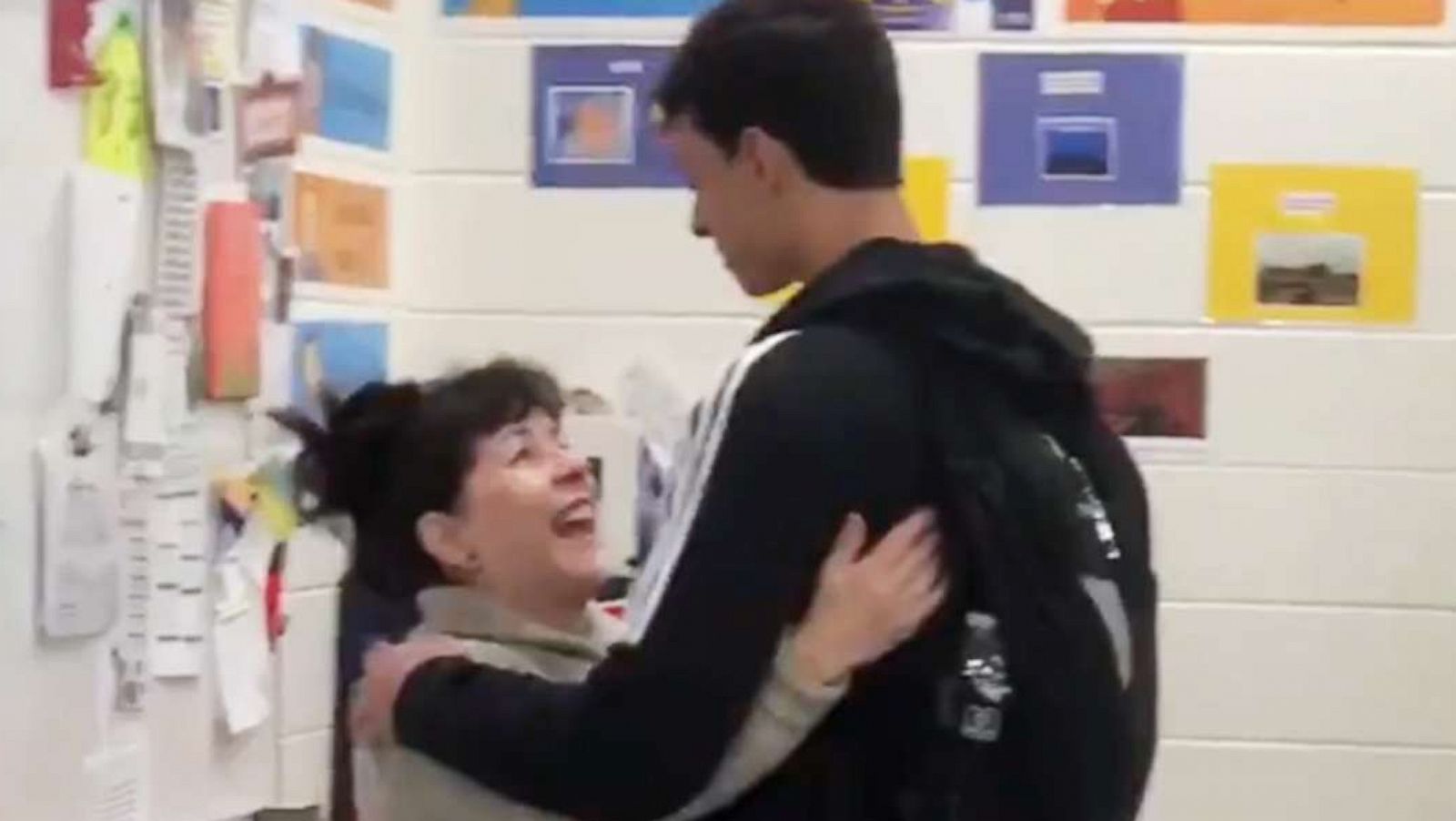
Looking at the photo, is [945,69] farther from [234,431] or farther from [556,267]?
[234,431]

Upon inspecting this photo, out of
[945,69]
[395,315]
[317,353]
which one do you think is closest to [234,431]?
[317,353]

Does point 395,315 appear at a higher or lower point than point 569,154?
lower

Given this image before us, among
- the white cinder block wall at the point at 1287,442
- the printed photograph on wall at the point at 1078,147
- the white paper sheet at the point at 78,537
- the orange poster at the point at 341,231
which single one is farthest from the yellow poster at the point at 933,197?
the white paper sheet at the point at 78,537

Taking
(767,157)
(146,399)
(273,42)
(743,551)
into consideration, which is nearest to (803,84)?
(767,157)

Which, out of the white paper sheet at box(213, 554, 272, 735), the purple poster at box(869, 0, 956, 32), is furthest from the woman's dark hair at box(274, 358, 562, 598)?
the purple poster at box(869, 0, 956, 32)

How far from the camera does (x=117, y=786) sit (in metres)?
2.10

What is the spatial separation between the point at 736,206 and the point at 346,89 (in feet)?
4.01

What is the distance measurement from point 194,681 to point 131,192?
1.57 feet

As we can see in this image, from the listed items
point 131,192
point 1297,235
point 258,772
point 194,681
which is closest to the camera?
point 131,192

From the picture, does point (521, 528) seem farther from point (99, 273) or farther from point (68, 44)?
point (68, 44)

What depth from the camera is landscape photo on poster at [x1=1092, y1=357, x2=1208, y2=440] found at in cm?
279

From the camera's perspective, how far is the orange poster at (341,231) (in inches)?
101

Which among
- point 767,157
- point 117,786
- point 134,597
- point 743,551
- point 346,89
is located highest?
point 346,89

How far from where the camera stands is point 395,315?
2861 mm
